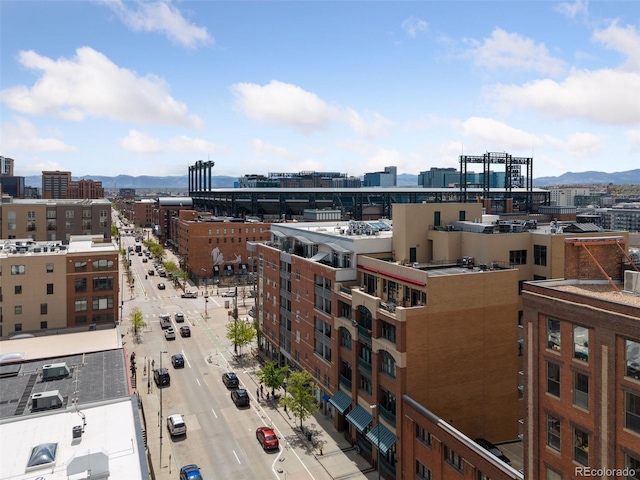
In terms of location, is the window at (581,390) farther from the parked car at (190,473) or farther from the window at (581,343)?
the parked car at (190,473)

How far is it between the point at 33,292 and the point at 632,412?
227ft

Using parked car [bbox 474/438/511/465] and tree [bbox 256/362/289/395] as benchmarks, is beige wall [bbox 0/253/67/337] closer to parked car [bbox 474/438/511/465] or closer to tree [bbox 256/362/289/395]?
tree [bbox 256/362/289/395]

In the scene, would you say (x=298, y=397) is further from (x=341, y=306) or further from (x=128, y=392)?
(x=128, y=392)

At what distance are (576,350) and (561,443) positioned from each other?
5.34 meters

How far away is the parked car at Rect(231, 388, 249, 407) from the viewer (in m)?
60.2

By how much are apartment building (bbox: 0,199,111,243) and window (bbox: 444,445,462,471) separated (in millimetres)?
95872

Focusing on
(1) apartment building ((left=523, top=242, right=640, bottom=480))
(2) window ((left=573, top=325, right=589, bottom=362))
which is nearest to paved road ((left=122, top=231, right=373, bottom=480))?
(1) apartment building ((left=523, top=242, right=640, bottom=480))

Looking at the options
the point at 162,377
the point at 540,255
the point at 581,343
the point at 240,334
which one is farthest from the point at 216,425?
the point at 581,343

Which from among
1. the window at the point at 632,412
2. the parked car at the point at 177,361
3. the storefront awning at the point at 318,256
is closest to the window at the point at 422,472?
the window at the point at 632,412

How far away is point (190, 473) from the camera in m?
44.0

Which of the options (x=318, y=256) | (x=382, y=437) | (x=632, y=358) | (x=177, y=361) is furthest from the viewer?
(x=177, y=361)

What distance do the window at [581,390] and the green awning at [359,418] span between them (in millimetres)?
24598

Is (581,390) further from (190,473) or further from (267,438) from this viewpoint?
(190,473)

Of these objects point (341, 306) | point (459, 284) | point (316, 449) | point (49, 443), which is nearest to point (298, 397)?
point (316, 449)
